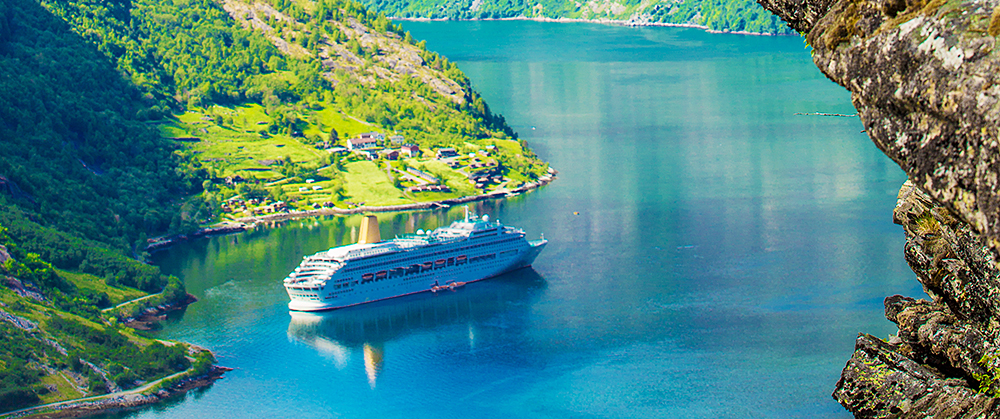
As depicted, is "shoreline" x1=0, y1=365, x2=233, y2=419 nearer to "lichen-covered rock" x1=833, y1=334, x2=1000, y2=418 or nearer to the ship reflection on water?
the ship reflection on water

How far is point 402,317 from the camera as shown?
68062 mm

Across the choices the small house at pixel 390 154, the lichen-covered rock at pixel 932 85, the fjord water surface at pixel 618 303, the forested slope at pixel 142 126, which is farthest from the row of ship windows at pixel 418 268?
the lichen-covered rock at pixel 932 85

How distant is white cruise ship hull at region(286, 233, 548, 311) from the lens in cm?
7012

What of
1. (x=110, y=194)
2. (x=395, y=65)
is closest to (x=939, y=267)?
(x=110, y=194)

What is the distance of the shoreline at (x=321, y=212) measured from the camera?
90062 millimetres

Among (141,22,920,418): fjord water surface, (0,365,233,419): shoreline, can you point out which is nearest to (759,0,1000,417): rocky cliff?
(141,22,920,418): fjord water surface

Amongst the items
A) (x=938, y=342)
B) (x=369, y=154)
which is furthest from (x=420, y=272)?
(x=938, y=342)

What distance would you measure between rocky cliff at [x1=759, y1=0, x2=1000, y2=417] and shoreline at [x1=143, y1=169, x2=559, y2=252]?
267 feet

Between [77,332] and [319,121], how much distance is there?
232ft

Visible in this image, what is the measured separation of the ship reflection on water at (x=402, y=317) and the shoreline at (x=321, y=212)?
74.1 feet

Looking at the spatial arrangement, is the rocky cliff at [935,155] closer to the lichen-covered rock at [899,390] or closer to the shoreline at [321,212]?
the lichen-covered rock at [899,390]

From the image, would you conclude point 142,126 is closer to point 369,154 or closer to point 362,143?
point 362,143

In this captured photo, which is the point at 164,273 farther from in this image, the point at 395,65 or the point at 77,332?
the point at 395,65

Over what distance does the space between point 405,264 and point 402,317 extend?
653 centimetres
